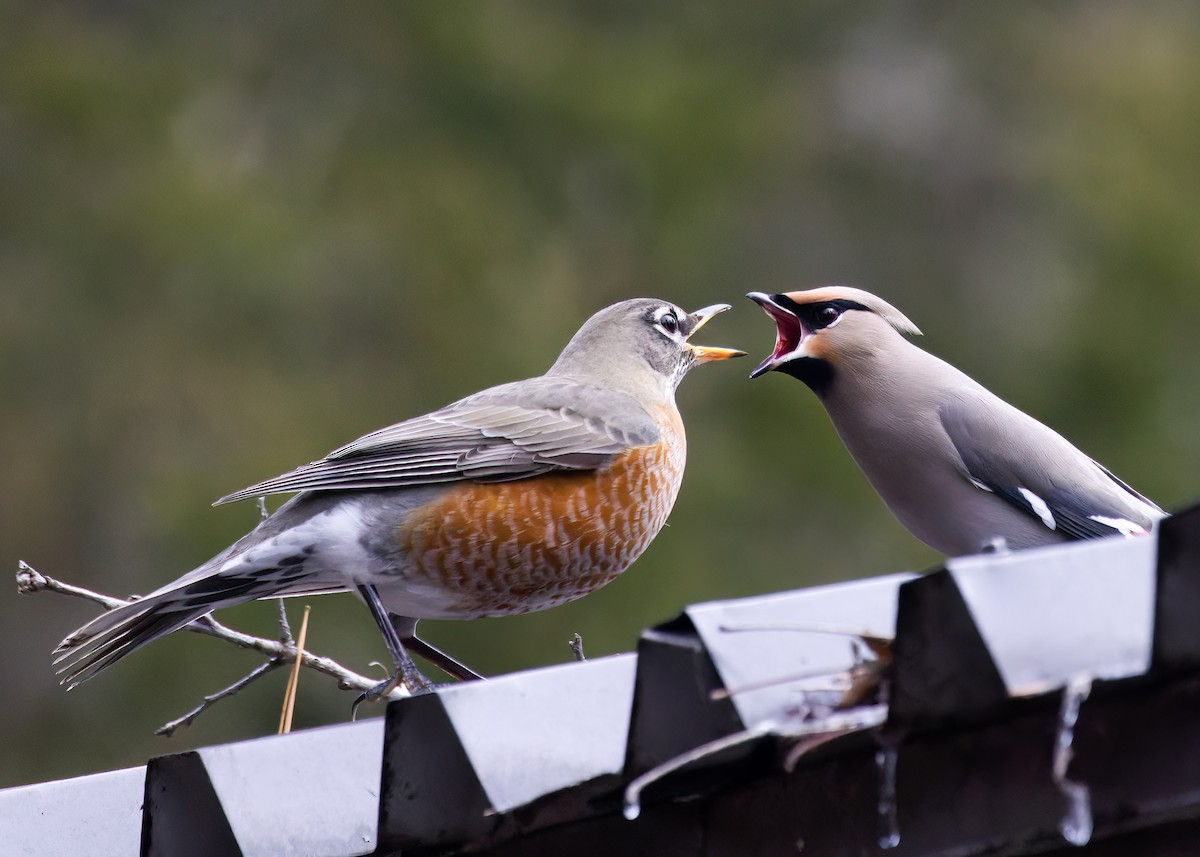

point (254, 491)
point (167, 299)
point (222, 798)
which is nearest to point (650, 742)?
point (222, 798)

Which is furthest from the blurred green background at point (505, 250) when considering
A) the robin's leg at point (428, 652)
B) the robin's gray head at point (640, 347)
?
the robin's leg at point (428, 652)

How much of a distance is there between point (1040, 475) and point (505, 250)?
23.3 feet

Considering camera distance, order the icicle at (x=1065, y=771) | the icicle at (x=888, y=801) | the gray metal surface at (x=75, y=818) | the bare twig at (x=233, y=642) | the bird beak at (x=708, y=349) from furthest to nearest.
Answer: the bird beak at (x=708, y=349), the bare twig at (x=233, y=642), the gray metal surface at (x=75, y=818), the icicle at (x=888, y=801), the icicle at (x=1065, y=771)

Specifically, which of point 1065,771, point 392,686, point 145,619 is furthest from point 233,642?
point 1065,771

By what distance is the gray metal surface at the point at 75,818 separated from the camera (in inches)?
109

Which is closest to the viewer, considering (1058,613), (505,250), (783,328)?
(1058,613)

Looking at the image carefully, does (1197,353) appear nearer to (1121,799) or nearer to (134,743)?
(134,743)

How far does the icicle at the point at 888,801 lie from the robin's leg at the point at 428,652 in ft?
5.34

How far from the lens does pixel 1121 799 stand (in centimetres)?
178

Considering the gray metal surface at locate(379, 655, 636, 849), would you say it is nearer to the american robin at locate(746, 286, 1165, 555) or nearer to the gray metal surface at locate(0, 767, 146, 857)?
the gray metal surface at locate(0, 767, 146, 857)

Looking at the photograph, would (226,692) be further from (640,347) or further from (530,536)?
(640,347)

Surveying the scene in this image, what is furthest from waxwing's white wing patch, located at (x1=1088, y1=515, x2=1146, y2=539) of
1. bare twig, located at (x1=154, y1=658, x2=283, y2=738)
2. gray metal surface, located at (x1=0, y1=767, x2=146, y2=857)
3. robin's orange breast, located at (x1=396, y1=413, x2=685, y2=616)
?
gray metal surface, located at (x1=0, y1=767, x2=146, y2=857)

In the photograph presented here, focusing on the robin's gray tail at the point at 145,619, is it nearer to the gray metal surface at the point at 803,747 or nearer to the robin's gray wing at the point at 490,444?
the robin's gray wing at the point at 490,444

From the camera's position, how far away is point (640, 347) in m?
4.48
